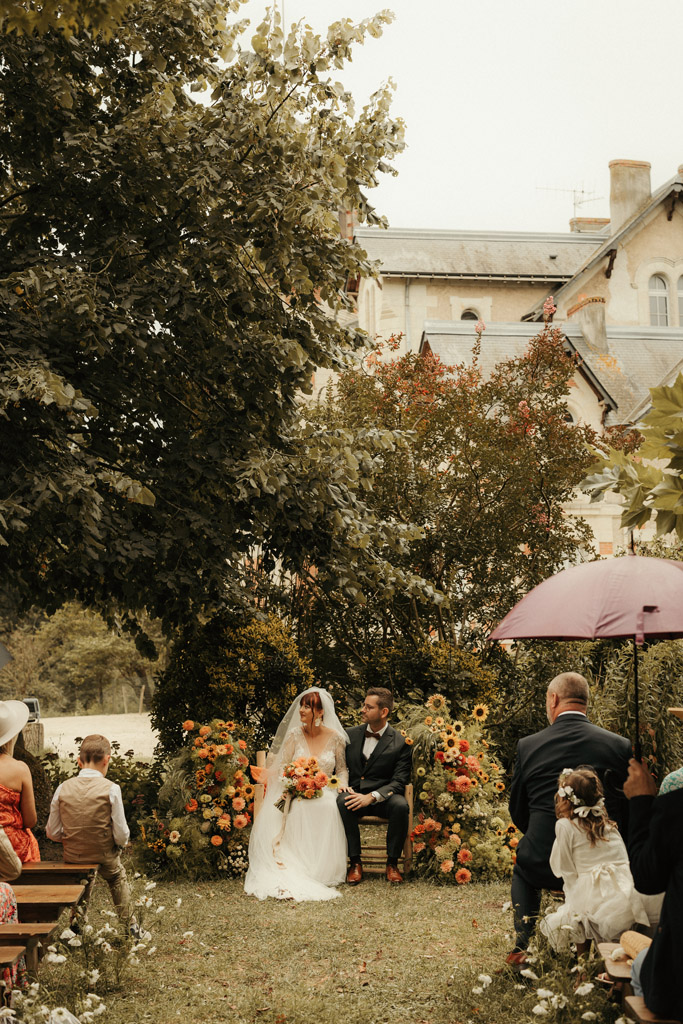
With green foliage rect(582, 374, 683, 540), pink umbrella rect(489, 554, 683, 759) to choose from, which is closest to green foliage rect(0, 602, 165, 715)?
pink umbrella rect(489, 554, 683, 759)

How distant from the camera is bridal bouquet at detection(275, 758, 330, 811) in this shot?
8961 mm

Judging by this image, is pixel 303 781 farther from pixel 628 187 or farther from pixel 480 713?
pixel 628 187

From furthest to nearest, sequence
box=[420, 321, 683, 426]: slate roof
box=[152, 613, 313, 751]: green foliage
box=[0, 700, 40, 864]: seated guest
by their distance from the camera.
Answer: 1. box=[420, 321, 683, 426]: slate roof
2. box=[152, 613, 313, 751]: green foliage
3. box=[0, 700, 40, 864]: seated guest

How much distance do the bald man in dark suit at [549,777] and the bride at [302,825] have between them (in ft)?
9.52

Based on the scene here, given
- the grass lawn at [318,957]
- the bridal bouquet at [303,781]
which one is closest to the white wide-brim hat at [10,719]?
the grass lawn at [318,957]

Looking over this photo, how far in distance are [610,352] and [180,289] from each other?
18486mm

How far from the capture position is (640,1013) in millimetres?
3875

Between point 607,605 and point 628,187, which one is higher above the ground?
point 628,187

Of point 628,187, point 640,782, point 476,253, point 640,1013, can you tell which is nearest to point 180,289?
point 640,782

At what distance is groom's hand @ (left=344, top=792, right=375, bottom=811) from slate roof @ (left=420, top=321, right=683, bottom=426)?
12.3 m

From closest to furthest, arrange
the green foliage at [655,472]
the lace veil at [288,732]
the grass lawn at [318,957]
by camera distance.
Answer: the green foliage at [655,472]
the grass lawn at [318,957]
the lace veil at [288,732]

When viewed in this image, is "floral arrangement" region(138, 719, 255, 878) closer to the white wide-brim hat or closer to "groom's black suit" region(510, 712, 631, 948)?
the white wide-brim hat

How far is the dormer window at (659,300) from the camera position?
99.5 ft

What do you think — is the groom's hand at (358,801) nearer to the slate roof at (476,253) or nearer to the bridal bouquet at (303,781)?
the bridal bouquet at (303,781)
